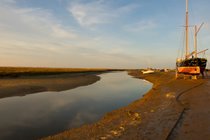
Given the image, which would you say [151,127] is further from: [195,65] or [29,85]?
[195,65]

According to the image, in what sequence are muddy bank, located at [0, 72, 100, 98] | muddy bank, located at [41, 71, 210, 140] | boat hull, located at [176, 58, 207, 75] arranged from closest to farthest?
muddy bank, located at [41, 71, 210, 140] → muddy bank, located at [0, 72, 100, 98] → boat hull, located at [176, 58, 207, 75]

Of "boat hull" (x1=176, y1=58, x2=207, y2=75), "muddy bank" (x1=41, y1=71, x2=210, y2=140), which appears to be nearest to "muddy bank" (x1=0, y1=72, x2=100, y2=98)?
"muddy bank" (x1=41, y1=71, x2=210, y2=140)

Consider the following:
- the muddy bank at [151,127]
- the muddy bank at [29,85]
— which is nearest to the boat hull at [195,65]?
the muddy bank at [29,85]

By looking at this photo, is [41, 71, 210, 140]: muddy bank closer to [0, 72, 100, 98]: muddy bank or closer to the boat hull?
[0, 72, 100, 98]: muddy bank

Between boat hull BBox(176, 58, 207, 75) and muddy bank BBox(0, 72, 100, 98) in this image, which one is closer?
muddy bank BBox(0, 72, 100, 98)

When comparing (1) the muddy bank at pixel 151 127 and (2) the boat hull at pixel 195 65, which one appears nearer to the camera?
(1) the muddy bank at pixel 151 127

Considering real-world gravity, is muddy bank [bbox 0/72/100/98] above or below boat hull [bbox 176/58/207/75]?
below

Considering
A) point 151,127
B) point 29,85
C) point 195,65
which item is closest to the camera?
point 151,127

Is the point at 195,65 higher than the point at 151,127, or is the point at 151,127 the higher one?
the point at 195,65

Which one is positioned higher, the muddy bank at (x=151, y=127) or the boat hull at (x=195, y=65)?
the boat hull at (x=195, y=65)

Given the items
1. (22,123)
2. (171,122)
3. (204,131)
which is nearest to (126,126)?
(171,122)

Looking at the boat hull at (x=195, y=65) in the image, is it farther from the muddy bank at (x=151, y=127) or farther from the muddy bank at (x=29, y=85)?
the muddy bank at (x=151, y=127)

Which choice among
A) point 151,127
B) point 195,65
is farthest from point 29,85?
point 195,65

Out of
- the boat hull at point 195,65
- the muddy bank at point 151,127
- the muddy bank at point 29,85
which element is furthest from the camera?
the boat hull at point 195,65
